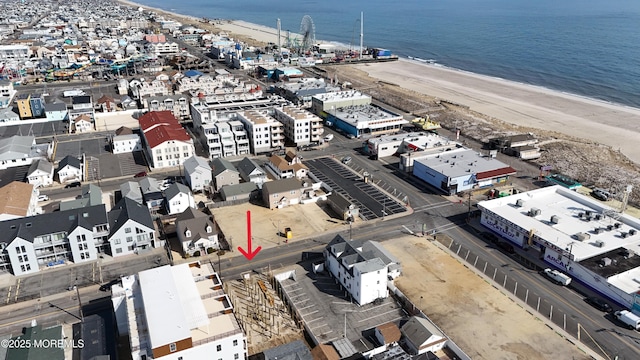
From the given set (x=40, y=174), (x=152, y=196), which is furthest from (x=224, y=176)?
(x=40, y=174)

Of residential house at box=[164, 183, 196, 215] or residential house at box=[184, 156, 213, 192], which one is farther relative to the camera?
residential house at box=[184, 156, 213, 192]

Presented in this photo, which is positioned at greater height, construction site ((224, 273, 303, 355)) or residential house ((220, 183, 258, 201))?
residential house ((220, 183, 258, 201))

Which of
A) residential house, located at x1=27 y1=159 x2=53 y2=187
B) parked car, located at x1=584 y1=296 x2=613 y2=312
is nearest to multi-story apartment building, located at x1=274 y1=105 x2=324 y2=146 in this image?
residential house, located at x1=27 y1=159 x2=53 y2=187

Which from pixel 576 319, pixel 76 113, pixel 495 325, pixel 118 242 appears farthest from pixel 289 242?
pixel 76 113

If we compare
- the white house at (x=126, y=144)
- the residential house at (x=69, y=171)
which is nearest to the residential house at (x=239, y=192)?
the residential house at (x=69, y=171)

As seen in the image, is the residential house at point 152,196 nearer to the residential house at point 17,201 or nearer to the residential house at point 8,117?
the residential house at point 17,201

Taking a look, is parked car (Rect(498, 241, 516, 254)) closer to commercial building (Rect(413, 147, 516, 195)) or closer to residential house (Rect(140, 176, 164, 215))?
commercial building (Rect(413, 147, 516, 195))

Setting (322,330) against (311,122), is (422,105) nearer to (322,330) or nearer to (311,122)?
(311,122)
